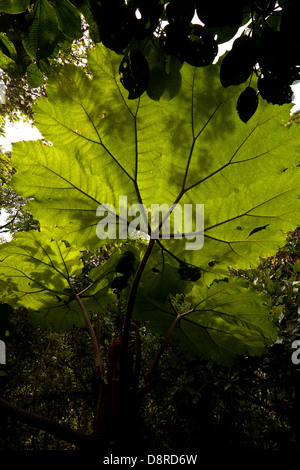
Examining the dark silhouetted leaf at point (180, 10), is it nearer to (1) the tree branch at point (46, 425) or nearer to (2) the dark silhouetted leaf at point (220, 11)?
(2) the dark silhouetted leaf at point (220, 11)

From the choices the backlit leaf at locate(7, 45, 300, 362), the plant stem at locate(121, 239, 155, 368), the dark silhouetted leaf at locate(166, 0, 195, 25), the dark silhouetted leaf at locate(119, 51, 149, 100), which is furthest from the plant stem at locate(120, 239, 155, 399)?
the dark silhouetted leaf at locate(166, 0, 195, 25)

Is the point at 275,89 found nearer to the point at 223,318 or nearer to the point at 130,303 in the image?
the point at 130,303

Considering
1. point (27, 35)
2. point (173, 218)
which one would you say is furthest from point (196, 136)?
point (27, 35)

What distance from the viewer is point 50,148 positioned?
Answer: 88cm

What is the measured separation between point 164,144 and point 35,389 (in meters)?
4.69

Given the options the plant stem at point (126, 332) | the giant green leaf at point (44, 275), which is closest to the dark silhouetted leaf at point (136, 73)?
the plant stem at point (126, 332)

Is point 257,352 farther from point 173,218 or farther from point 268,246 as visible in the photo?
point 173,218

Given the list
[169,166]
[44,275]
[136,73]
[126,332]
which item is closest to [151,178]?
[169,166]
